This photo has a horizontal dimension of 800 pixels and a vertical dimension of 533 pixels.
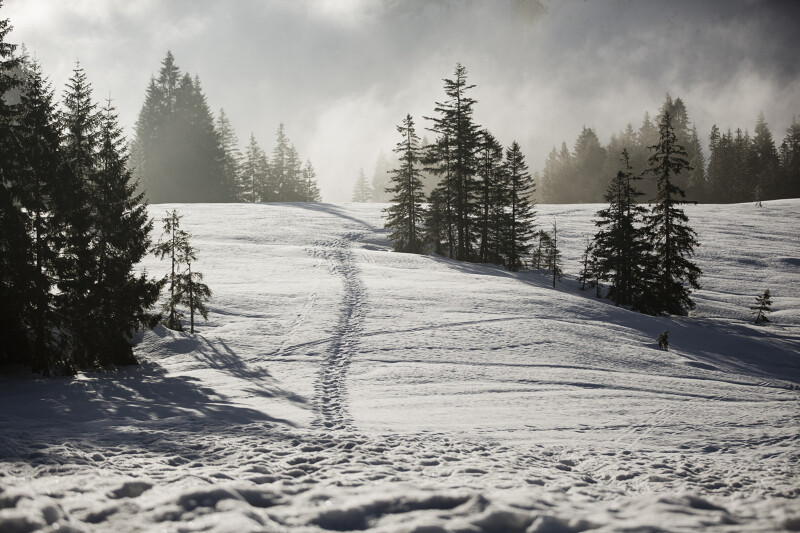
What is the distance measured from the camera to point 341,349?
15.9m

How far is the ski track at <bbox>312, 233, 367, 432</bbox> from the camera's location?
30.9 ft

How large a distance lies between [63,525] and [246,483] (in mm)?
1809

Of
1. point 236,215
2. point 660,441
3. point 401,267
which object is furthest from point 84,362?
point 236,215

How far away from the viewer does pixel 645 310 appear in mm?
30391

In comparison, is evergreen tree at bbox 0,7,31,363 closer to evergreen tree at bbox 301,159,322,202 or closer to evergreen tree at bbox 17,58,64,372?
evergreen tree at bbox 17,58,64,372

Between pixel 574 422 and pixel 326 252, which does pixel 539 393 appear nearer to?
pixel 574 422

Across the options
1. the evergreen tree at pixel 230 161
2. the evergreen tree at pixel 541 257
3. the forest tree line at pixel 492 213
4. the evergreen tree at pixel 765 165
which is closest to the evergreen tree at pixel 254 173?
the evergreen tree at pixel 230 161

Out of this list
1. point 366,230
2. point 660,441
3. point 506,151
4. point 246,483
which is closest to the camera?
point 246,483

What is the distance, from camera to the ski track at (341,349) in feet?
30.9

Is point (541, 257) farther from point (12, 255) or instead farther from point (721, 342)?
point (12, 255)

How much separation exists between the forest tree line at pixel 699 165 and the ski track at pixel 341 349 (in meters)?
68.6

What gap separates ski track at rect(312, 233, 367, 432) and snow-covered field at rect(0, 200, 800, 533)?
0.12m

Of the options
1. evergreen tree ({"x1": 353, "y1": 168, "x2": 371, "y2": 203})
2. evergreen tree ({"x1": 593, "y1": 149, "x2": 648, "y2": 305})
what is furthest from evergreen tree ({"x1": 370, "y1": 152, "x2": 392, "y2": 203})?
evergreen tree ({"x1": 593, "y1": 149, "x2": 648, "y2": 305})

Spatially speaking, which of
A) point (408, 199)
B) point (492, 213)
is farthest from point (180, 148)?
point (492, 213)
